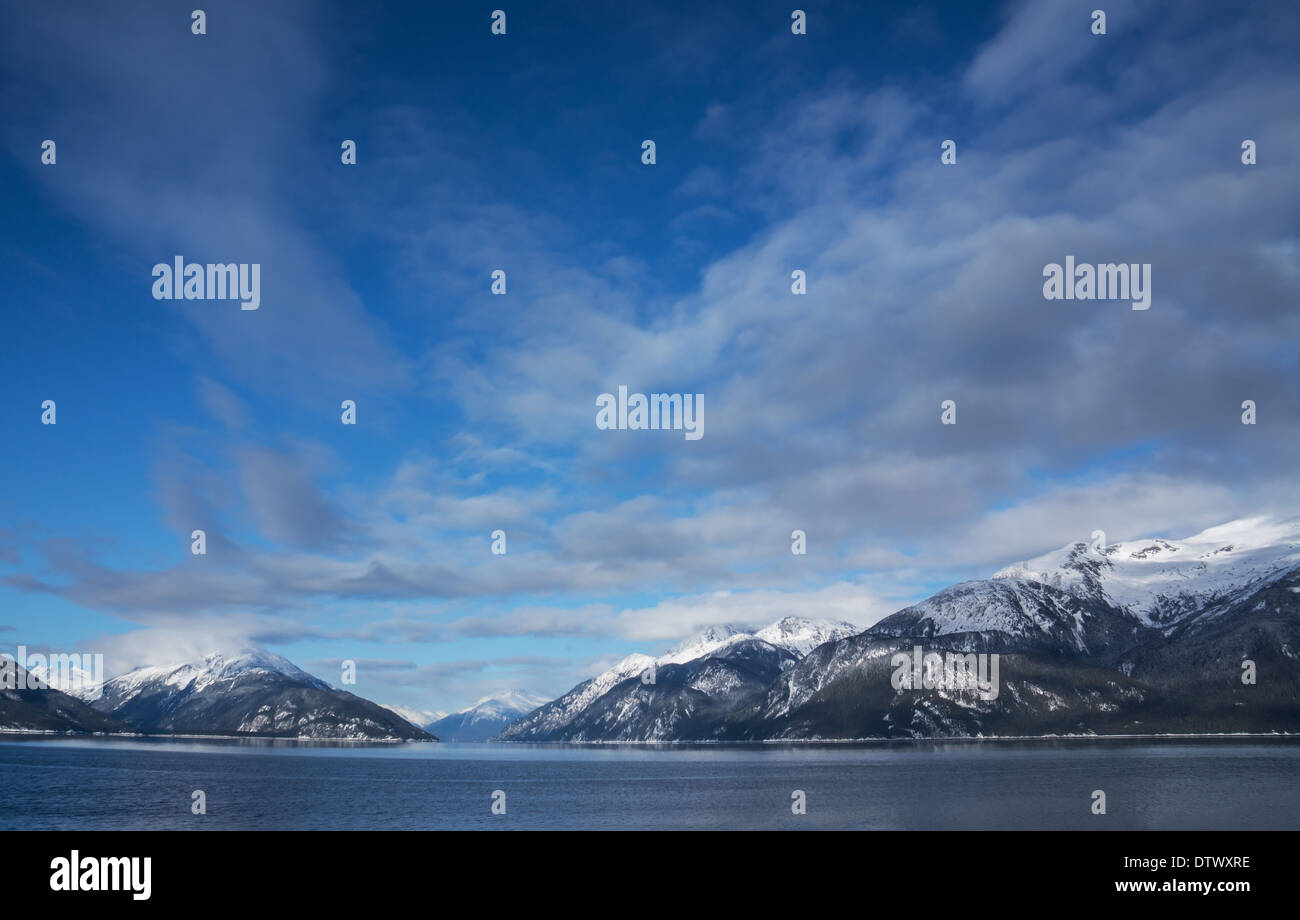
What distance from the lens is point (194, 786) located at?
16300 cm

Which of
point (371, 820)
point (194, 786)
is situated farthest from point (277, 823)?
point (194, 786)
